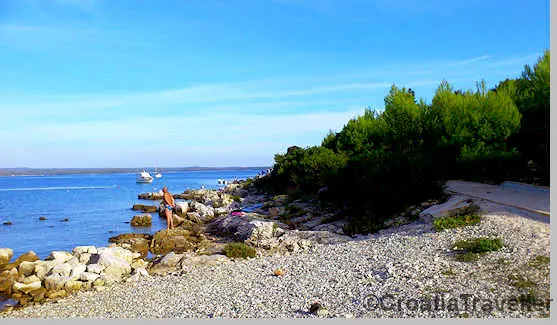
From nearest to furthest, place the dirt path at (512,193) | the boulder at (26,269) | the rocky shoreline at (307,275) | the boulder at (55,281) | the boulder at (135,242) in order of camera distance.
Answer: the rocky shoreline at (307,275) → the boulder at (55,281) → the dirt path at (512,193) → the boulder at (26,269) → the boulder at (135,242)

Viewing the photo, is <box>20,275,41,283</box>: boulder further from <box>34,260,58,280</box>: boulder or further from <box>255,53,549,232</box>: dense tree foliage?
<box>255,53,549,232</box>: dense tree foliage

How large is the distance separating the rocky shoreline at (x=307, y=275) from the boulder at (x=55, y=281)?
0.04 meters

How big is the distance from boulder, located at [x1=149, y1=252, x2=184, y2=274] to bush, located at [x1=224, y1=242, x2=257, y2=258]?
1.60 metres

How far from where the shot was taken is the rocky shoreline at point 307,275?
9.20 meters

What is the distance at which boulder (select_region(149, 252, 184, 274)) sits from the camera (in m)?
15.0

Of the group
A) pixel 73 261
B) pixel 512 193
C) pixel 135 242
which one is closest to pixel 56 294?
pixel 73 261

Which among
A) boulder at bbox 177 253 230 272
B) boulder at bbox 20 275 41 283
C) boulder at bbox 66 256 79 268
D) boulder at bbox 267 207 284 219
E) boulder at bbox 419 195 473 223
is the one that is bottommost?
boulder at bbox 20 275 41 283

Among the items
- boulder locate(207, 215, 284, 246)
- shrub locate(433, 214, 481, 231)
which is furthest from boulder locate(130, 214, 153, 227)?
shrub locate(433, 214, 481, 231)

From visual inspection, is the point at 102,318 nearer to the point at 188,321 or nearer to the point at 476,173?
the point at 188,321

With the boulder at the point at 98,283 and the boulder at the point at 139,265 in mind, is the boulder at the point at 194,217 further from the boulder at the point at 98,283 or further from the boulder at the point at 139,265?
the boulder at the point at 98,283

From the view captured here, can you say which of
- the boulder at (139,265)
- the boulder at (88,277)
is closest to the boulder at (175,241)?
the boulder at (139,265)

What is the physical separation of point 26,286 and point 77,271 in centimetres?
154

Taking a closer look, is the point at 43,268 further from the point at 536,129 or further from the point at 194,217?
the point at 536,129

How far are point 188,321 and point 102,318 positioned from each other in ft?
7.61
